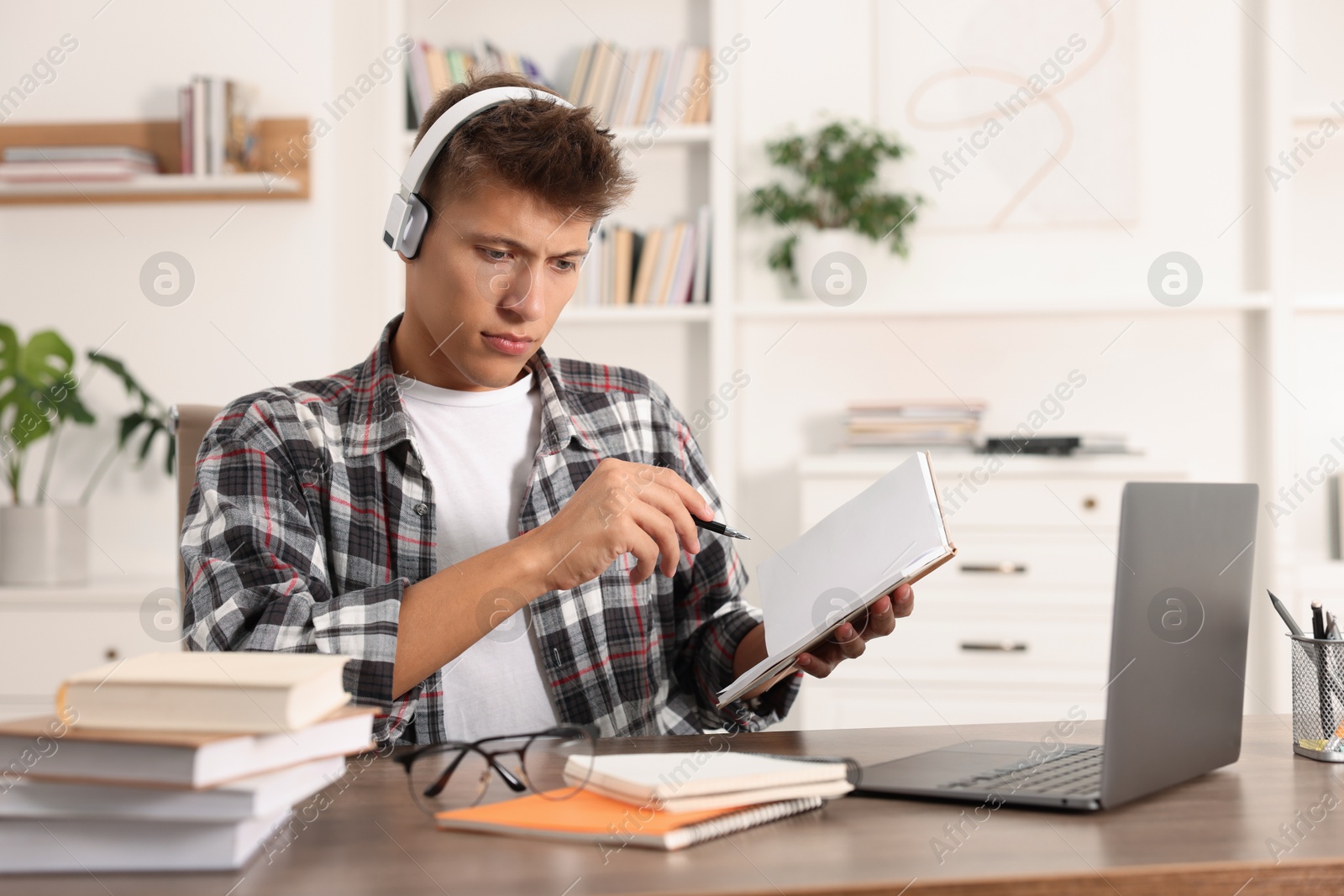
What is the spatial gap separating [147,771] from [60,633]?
212 centimetres

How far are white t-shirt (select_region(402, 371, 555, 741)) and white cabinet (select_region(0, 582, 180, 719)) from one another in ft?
4.50

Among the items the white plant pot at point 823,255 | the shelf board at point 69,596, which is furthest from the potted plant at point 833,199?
the shelf board at point 69,596

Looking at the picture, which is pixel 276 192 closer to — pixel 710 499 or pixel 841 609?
pixel 710 499

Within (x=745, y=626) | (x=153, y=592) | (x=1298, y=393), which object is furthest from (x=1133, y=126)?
(x=153, y=592)

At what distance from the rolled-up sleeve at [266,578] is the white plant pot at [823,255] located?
1.77 m

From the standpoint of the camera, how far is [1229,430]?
2.78 metres

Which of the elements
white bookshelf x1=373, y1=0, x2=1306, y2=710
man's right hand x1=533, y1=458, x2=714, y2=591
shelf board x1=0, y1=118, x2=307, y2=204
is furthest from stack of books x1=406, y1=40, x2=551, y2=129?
man's right hand x1=533, y1=458, x2=714, y2=591

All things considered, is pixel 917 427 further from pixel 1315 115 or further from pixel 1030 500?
pixel 1315 115

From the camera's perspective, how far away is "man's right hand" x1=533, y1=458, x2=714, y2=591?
0.96 metres

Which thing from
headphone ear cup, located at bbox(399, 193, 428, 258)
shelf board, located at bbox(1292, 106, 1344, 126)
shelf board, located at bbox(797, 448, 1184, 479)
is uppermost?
shelf board, located at bbox(1292, 106, 1344, 126)

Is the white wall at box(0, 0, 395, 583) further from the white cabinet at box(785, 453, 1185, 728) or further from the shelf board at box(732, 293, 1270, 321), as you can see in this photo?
the white cabinet at box(785, 453, 1185, 728)

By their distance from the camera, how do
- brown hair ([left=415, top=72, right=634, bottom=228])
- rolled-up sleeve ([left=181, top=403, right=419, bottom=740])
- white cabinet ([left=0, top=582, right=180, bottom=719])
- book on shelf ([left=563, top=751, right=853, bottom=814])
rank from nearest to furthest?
1. book on shelf ([left=563, top=751, right=853, bottom=814])
2. rolled-up sleeve ([left=181, top=403, right=419, bottom=740])
3. brown hair ([left=415, top=72, right=634, bottom=228])
4. white cabinet ([left=0, top=582, right=180, bottom=719])

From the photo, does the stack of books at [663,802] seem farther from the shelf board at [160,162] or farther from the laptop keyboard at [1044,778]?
the shelf board at [160,162]

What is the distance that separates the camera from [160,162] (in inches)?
112
